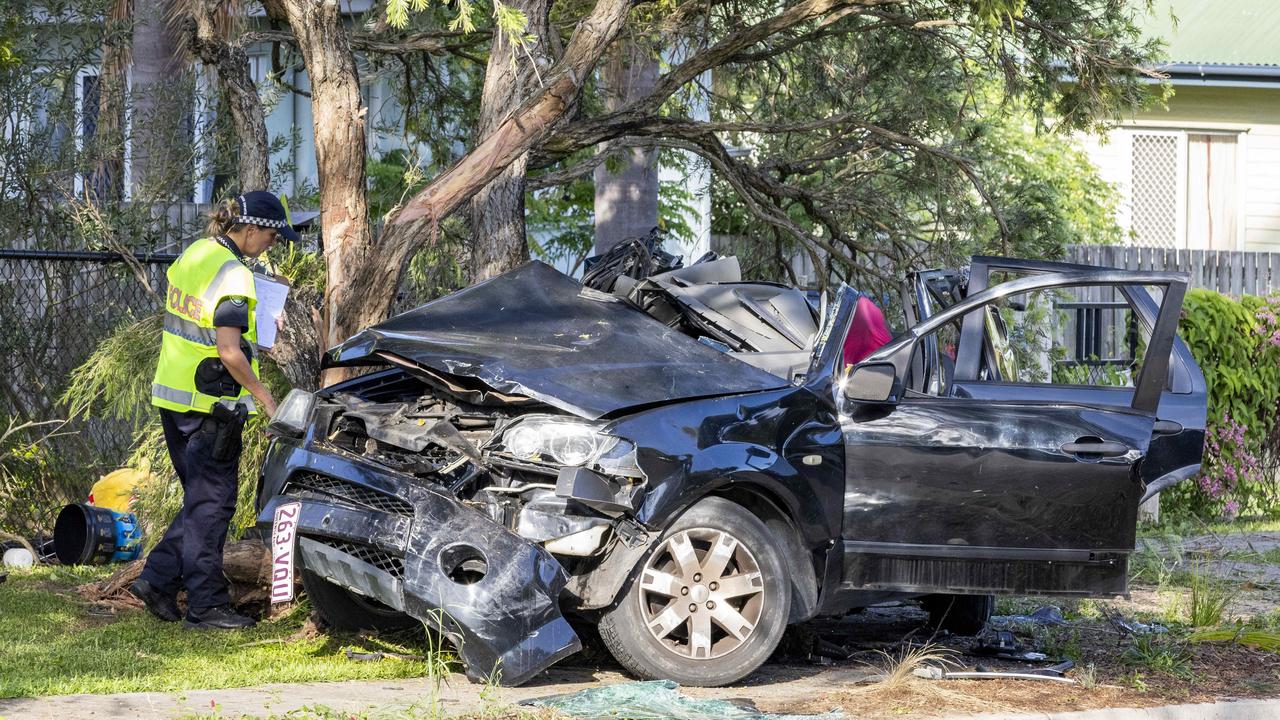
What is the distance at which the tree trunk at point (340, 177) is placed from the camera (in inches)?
289

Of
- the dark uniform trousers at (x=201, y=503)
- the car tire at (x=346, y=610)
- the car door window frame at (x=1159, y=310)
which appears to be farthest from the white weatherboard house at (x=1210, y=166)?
the dark uniform trousers at (x=201, y=503)

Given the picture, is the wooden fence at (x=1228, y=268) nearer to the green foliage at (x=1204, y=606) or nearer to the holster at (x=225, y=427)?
the green foliage at (x=1204, y=606)

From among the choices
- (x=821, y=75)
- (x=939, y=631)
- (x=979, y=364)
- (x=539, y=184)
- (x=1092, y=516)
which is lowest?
(x=939, y=631)

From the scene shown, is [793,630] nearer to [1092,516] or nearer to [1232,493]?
[1092,516]

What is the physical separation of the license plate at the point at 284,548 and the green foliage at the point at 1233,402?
8.18 m

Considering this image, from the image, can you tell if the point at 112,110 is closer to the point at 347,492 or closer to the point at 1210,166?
the point at 347,492

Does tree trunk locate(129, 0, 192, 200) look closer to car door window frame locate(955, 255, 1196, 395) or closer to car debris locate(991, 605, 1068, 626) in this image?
car door window frame locate(955, 255, 1196, 395)

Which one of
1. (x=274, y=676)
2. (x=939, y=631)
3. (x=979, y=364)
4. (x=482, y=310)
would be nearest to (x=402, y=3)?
(x=482, y=310)

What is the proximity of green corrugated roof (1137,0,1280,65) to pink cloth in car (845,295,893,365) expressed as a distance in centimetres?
1508

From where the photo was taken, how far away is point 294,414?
599 cm

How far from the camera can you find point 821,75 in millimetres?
11383

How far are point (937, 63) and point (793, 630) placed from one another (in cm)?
561

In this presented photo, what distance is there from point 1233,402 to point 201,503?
28.4 feet

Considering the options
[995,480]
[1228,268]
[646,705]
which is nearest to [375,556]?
Answer: [646,705]
